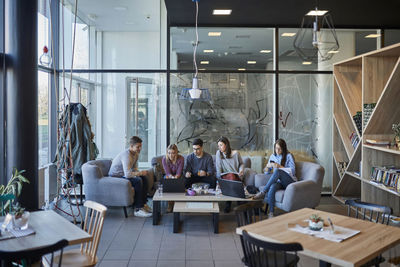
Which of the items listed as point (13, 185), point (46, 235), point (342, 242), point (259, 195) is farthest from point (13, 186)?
point (259, 195)

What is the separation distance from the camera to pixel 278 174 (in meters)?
6.02

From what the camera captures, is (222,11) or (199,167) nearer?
(222,11)

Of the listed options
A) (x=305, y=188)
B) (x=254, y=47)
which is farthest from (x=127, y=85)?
(x=305, y=188)

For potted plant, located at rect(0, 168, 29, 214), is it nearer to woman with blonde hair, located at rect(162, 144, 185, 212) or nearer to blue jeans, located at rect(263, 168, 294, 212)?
woman with blonde hair, located at rect(162, 144, 185, 212)

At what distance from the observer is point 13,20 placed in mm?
4320

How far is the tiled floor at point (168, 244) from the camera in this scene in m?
4.20

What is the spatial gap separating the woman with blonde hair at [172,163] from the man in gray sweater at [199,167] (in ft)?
0.66

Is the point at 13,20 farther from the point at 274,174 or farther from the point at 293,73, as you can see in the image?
the point at 293,73

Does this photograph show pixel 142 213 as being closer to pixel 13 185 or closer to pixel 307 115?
pixel 13 185

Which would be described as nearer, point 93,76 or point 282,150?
point 282,150

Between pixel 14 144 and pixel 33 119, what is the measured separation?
0.35 meters

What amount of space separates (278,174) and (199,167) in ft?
4.40

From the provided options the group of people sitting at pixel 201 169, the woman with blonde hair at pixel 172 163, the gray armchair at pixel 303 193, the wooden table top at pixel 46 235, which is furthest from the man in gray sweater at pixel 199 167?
the wooden table top at pixel 46 235

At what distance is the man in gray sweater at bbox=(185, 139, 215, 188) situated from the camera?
6566 mm
